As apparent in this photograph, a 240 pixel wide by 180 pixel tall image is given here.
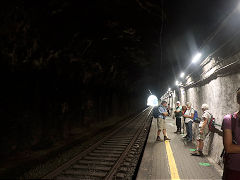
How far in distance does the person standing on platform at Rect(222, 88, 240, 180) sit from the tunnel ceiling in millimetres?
6043

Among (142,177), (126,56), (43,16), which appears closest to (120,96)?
(126,56)

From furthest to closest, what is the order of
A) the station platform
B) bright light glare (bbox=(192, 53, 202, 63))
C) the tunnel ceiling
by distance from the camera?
the tunnel ceiling < bright light glare (bbox=(192, 53, 202, 63)) < the station platform

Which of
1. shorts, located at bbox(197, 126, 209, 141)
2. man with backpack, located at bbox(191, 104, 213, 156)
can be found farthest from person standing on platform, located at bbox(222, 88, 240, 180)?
shorts, located at bbox(197, 126, 209, 141)

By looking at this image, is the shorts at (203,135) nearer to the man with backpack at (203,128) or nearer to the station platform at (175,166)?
the man with backpack at (203,128)

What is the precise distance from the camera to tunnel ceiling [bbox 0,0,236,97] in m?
7.77

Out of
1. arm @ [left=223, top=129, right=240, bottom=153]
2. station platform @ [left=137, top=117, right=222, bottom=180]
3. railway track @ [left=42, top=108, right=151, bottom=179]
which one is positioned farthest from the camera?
railway track @ [left=42, top=108, right=151, bottom=179]

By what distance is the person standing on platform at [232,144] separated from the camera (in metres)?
2.10

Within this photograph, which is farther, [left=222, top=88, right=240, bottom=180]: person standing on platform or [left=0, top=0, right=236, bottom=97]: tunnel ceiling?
[left=0, top=0, right=236, bottom=97]: tunnel ceiling

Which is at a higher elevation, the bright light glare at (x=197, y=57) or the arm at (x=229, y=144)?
the bright light glare at (x=197, y=57)

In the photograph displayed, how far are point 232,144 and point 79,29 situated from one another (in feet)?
34.6

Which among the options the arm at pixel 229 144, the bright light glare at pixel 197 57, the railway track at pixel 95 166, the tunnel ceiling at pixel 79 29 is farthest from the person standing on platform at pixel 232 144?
the tunnel ceiling at pixel 79 29

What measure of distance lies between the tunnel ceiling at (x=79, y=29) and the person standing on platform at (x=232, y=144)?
238 inches

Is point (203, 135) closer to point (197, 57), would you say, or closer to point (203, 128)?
point (203, 128)

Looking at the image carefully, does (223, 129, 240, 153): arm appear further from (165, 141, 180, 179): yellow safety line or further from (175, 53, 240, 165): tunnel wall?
(165, 141, 180, 179): yellow safety line
